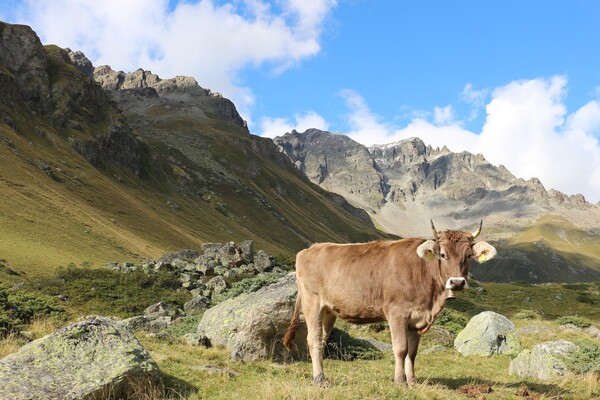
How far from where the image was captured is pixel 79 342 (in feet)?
35.7

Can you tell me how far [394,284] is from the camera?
1082 centimetres

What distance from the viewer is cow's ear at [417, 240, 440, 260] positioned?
10.4 meters

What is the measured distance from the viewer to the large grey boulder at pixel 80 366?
9.52 meters

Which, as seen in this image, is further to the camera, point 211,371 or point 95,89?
point 95,89

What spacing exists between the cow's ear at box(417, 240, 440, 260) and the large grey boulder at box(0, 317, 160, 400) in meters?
6.77

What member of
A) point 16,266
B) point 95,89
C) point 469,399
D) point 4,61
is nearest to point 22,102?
point 4,61

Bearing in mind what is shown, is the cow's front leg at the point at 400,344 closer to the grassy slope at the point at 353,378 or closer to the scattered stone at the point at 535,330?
the grassy slope at the point at 353,378

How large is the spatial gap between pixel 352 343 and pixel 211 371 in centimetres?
724

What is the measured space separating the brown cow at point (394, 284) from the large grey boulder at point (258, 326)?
464cm


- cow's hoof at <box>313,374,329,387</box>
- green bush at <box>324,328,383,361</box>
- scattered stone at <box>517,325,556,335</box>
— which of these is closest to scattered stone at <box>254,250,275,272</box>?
scattered stone at <box>517,325,556,335</box>

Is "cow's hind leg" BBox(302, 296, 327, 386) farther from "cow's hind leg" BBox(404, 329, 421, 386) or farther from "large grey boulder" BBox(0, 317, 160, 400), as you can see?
"large grey boulder" BBox(0, 317, 160, 400)

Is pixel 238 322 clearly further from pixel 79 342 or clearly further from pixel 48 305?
pixel 48 305

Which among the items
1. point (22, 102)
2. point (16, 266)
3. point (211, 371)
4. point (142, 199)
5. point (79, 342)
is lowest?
point (211, 371)

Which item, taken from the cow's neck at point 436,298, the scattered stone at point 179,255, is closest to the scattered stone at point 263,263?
the scattered stone at point 179,255
